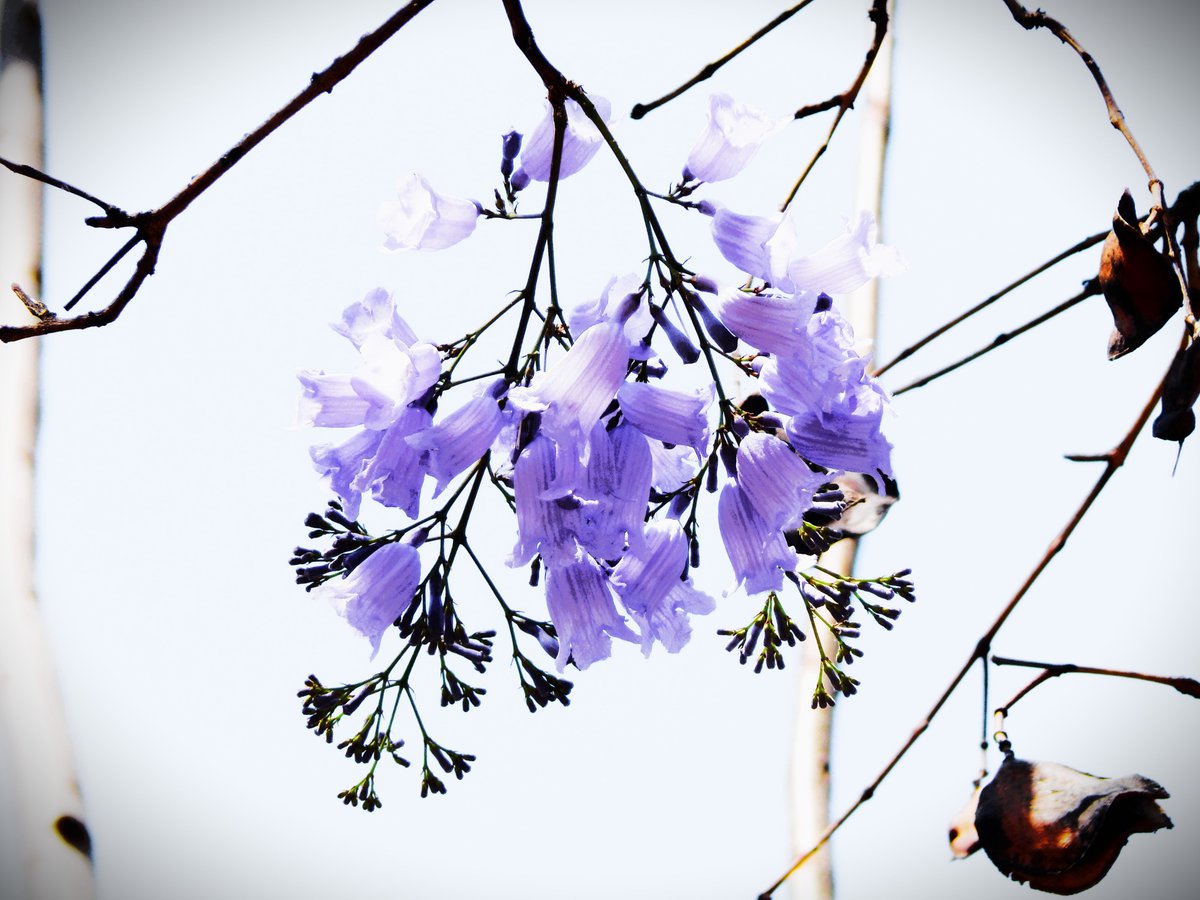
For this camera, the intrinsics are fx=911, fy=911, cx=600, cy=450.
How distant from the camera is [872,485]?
1.42 metres

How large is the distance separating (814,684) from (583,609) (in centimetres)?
120

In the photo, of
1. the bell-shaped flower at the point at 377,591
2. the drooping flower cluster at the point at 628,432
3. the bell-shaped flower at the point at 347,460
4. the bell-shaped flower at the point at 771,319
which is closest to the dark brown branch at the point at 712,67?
the drooping flower cluster at the point at 628,432

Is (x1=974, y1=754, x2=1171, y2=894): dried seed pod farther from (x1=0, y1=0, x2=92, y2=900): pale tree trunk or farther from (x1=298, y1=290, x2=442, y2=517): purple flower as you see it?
(x1=0, y1=0, x2=92, y2=900): pale tree trunk

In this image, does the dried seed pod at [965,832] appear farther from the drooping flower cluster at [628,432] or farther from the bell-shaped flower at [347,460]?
the bell-shaped flower at [347,460]

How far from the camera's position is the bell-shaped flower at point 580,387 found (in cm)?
105

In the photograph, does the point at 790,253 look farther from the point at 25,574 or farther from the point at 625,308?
the point at 25,574

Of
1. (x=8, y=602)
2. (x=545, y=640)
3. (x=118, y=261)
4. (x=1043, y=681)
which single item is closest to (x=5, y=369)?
(x=8, y=602)

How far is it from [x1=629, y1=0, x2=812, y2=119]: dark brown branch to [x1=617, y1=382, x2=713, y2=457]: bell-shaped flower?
352 mm

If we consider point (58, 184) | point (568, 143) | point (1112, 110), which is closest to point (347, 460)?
point (58, 184)

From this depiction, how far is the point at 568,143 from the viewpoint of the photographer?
1283mm

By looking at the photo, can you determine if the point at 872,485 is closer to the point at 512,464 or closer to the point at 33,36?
the point at 512,464

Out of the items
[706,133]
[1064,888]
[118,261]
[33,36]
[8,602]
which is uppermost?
[33,36]

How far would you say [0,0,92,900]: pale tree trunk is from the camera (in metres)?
1.66

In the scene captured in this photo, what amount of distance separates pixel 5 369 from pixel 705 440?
Answer: 1.69m
